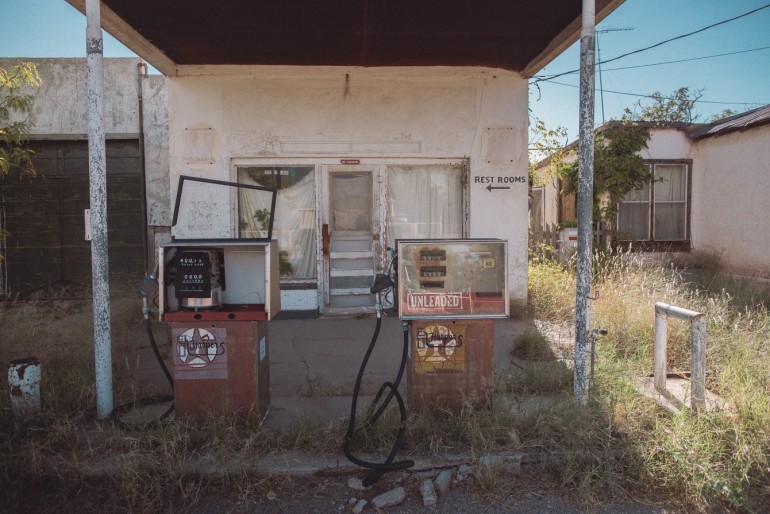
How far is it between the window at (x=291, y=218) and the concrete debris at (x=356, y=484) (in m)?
4.77

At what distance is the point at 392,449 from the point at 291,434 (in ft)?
2.46

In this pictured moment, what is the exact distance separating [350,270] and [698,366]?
4953mm

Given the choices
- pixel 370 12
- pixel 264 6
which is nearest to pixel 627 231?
pixel 370 12

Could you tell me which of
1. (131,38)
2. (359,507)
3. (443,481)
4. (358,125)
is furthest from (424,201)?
(359,507)

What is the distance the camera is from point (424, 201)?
802cm

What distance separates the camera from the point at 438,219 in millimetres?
8062

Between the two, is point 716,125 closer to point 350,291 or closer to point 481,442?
point 350,291

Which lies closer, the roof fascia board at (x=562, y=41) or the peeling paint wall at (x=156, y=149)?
the roof fascia board at (x=562, y=41)

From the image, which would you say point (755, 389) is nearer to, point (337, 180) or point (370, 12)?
point (370, 12)

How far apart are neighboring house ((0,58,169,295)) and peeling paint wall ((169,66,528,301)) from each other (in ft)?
6.53

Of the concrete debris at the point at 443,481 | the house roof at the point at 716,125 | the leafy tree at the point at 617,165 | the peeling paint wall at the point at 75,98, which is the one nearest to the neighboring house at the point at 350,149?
the peeling paint wall at the point at 75,98

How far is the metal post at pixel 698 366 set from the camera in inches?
145

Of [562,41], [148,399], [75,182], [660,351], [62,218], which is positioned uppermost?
[562,41]

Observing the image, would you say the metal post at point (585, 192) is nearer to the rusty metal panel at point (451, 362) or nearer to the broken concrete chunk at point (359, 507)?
the rusty metal panel at point (451, 362)
